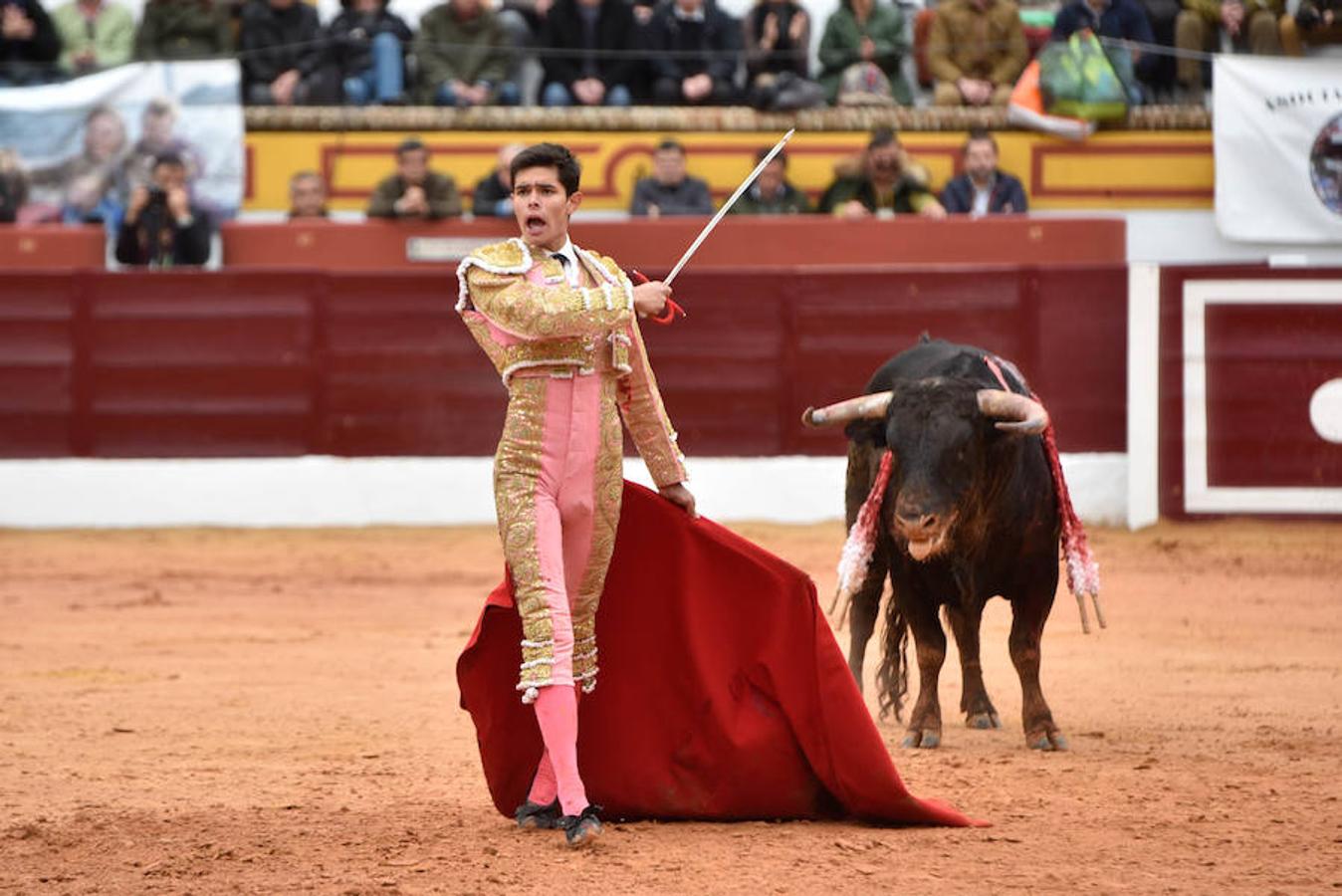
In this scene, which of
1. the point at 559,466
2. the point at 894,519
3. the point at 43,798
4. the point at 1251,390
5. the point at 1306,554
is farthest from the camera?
the point at 1251,390

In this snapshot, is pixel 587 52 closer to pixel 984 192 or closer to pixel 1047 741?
pixel 984 192

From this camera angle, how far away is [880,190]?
11.1 m

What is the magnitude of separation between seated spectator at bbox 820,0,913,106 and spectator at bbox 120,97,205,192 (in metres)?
3.24

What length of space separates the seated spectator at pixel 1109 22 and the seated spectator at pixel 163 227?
4.45 metres

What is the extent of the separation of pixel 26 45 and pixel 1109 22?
5554 mm

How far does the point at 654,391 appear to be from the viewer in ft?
13.7

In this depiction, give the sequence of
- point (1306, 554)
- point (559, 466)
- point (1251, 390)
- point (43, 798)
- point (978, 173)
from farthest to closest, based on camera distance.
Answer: point (978, 173) < point (1251, 390) < point (1306, 554) < point (43, 798) < point (559, 466)

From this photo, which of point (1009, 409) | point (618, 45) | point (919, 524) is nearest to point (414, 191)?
Answer: point (618, 45)

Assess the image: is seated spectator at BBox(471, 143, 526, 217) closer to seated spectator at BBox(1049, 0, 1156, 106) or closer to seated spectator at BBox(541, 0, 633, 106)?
seated spectator at BBox(541, 0, 633, 106)

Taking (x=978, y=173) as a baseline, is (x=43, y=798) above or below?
below

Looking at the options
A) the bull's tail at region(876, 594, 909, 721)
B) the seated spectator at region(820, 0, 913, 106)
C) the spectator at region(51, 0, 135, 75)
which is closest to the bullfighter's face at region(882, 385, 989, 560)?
the bull's tail at region(876, 594, 909, 721)

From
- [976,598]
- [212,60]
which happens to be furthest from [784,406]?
[976,598]

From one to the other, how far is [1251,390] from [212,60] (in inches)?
211

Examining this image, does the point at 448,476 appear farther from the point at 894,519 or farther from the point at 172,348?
the point at 894,519
